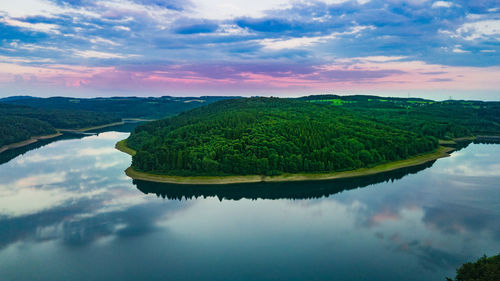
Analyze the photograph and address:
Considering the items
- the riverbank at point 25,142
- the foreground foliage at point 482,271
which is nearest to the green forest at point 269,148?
the foreground foliage at point 482,271

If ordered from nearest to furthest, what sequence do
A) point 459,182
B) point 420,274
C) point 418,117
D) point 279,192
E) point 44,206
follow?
point 420,274 < point 44,206 < point 279,192 < point 459,182 < point 418,117

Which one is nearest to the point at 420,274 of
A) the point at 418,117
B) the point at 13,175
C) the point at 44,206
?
the point at 44,206

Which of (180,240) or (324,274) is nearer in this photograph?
(324,274)

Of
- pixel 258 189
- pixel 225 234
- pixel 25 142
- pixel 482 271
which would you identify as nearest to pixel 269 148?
pixel 258 189

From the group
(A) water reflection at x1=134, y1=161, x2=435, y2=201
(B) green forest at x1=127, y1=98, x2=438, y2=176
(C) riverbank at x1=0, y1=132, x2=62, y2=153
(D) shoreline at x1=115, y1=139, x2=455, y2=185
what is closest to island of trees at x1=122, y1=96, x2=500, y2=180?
(B) green forest at x1=127, y1=98, x2=438, y2=176

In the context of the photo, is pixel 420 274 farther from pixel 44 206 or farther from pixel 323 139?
pixel 44 206
